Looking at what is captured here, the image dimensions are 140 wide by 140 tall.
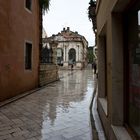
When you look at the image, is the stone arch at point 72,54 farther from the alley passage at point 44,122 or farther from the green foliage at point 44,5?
the alley passage at point 44,122

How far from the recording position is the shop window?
10.9ft

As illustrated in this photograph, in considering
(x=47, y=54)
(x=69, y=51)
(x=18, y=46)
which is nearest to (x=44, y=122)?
(x=18, y=46)

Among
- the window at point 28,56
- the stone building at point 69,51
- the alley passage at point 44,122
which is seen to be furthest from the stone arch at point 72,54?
the alley passage at point 44,122

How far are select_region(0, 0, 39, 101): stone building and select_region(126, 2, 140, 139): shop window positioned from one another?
5974 mm

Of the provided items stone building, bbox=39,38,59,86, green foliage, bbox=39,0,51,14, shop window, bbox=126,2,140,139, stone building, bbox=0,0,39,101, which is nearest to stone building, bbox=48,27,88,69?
stone building, bbox=39,38,59,86

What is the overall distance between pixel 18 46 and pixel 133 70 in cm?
766

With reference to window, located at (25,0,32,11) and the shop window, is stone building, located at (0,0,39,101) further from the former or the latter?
the shop window

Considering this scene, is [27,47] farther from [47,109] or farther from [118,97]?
[118,97]

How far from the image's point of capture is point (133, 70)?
3525 millimetres

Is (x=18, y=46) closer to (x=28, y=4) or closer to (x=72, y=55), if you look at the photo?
(x=28, y=4)

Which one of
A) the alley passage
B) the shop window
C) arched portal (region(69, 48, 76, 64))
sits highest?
arched portal (region(69, 48, 76, 64))

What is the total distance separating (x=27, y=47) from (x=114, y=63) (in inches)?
347

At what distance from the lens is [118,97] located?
395 centimetres

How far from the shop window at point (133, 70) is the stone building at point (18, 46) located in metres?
5.97
